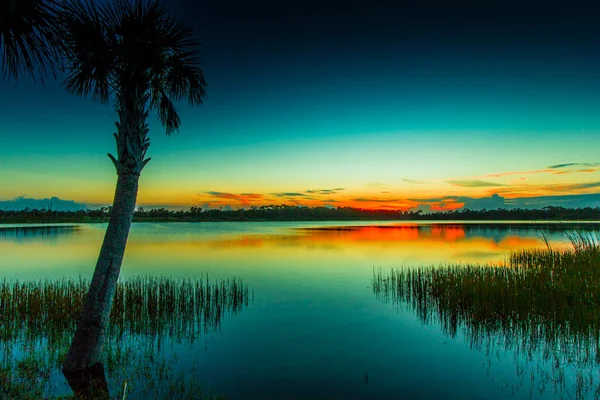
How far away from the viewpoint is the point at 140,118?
27.0ft

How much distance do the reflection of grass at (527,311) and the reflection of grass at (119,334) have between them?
7.91 metres

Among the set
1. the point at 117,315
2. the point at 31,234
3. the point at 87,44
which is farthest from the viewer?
the point at 31,234

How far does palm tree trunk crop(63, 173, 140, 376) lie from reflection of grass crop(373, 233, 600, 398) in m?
9.71

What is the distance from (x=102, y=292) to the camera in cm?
770

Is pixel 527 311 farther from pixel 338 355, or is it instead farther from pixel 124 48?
pixel 124 48

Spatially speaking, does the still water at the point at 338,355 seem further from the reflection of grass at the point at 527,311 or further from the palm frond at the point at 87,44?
the palm frond at the point at 87,44

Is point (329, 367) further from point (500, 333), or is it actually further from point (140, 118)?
point (140, 118)

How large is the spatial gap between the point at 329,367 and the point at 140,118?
7558 millimetres

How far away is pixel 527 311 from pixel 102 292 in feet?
41.5

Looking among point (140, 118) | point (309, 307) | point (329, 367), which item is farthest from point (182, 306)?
point (140, 118)

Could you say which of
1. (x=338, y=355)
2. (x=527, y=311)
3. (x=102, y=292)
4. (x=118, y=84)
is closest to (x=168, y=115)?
(x=118, y=84)

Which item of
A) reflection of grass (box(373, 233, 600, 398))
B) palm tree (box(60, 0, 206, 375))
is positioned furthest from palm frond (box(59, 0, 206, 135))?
reflection of grass (box(373, 233, 600, 398))

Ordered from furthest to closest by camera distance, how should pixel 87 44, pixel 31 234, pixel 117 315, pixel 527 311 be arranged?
1. pixel 31 234
2. pixel 527 311
3. pixel 117 315
4. pixel 87 44

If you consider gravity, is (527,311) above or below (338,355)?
above
